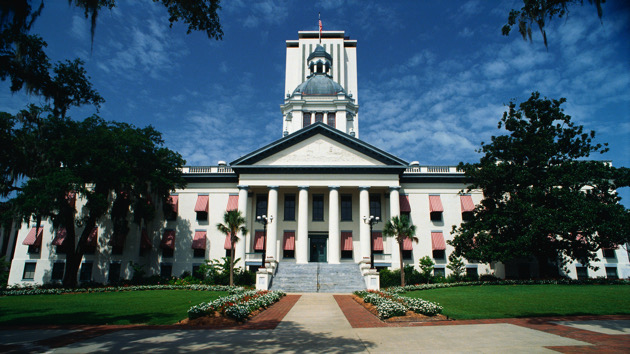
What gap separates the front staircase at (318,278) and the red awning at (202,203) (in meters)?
10.3

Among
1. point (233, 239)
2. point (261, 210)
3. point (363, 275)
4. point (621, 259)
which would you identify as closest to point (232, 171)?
point (261, 210)

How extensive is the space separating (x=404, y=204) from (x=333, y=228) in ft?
26.5

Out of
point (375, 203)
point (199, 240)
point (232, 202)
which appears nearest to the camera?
point (199, 240)

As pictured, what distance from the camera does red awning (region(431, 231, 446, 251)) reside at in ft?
112

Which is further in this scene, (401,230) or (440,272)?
(440,272)

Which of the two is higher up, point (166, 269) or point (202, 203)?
point (202, 203)

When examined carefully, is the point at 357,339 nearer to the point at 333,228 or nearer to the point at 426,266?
the point at 333,228

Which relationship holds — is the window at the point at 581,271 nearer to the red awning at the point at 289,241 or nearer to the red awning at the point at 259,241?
the red awning at the point at 289,241

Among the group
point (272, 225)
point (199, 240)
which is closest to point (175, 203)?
point (199, 240)

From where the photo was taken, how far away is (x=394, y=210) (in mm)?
32969

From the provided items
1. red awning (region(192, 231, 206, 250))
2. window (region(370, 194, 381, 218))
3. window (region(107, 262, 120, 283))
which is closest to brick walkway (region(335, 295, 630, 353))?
window (region(370, 194, 381, 218))

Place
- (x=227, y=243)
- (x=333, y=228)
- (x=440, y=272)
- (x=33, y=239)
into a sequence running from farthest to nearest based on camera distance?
(x=227, y=243) → (x=440, y=272) → (x=33, y=239) → (x=333, y=228)

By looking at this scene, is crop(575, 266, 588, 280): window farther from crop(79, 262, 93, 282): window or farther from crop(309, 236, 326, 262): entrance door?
crop(79, 262, 93, 282): window

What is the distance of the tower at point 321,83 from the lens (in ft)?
154
